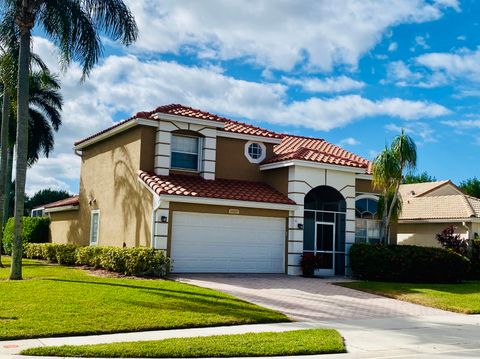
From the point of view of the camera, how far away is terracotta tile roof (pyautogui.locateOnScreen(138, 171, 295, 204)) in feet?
68.3

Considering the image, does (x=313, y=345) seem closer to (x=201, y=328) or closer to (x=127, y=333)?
(x=201, y=328)

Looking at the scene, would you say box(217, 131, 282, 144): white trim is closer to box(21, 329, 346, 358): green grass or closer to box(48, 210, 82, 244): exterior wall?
box(48, 210, 82, 244): exterior wall

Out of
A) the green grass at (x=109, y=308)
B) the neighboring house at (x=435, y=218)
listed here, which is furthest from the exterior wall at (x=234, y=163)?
the neighboring house at (x=435, y=218)

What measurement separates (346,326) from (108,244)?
1402 cm

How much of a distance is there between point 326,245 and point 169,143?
Answer: 7672 mm

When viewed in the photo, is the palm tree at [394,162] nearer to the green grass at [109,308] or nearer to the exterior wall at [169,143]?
the exterior wall at [169,143]

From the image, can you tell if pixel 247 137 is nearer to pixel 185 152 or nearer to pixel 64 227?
pixel 185 152

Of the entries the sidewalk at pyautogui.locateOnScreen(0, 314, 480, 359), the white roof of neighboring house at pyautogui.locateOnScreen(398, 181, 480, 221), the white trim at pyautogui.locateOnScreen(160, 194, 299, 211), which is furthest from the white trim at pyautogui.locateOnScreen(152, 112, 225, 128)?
the sidewalk at pyautogui.locateOnScreen(0, 314, 480, 359)

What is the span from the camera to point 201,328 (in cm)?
1212

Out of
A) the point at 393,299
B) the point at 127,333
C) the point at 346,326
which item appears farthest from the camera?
the point at 393,299

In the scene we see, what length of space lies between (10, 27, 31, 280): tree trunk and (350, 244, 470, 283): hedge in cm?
1235

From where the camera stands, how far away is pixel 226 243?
21812 millimetres

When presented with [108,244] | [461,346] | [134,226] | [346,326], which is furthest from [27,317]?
[108,244]

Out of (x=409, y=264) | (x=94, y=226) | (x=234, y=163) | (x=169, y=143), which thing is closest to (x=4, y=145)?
(x=94, y=226)
